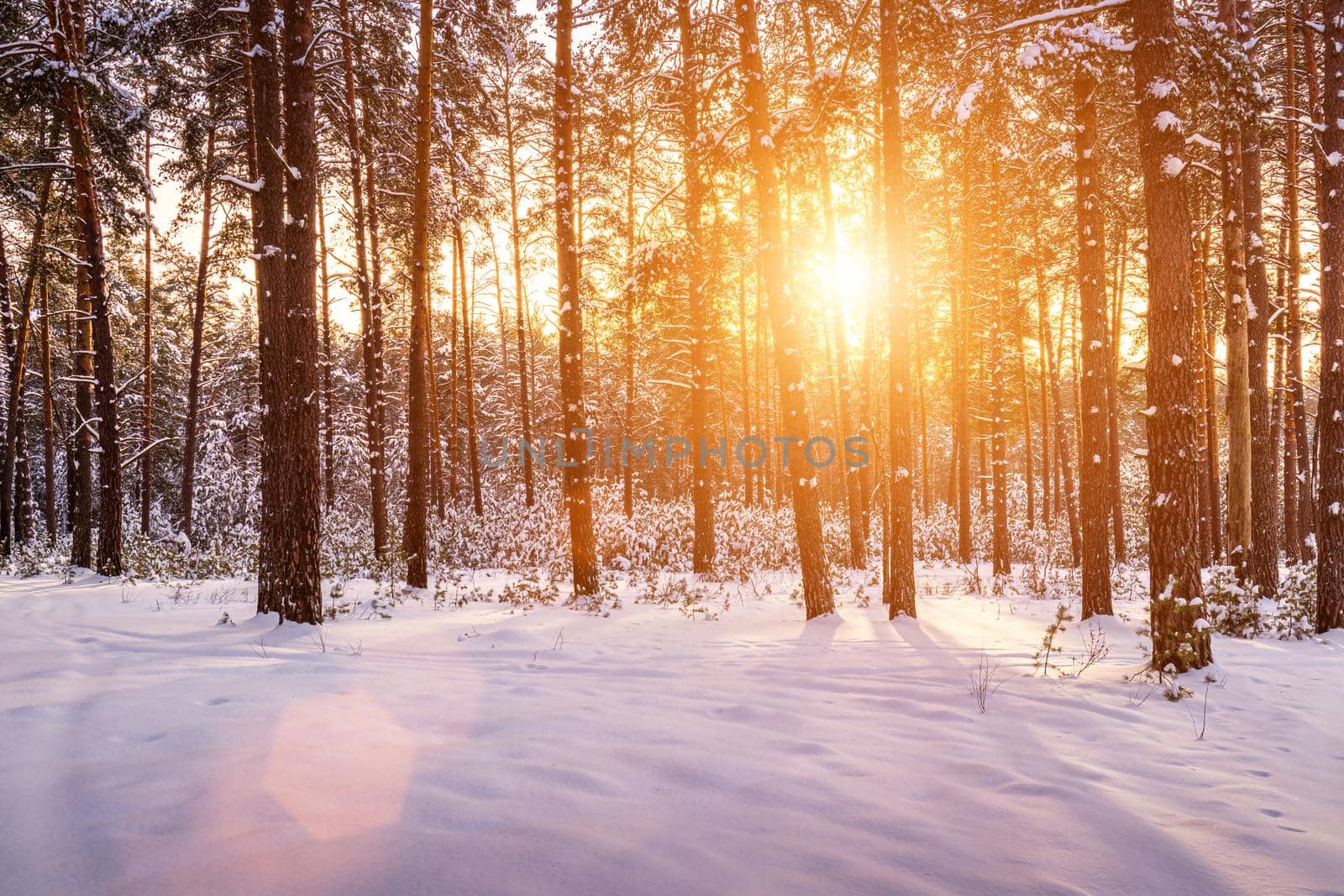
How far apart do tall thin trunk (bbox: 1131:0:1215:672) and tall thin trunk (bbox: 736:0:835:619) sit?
3.50 m

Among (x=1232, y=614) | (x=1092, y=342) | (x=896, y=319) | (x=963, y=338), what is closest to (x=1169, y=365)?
(x=896, y=319)

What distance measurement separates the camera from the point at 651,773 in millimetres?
3250

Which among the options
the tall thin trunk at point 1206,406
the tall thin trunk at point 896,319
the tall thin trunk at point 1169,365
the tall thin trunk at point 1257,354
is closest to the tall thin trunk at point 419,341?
the tall thin trunk at point 896,319

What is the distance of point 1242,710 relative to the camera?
446cm

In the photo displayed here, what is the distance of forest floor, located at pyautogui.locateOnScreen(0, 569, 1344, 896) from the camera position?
244 centimetres

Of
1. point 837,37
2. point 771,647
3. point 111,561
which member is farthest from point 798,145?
point 111,561

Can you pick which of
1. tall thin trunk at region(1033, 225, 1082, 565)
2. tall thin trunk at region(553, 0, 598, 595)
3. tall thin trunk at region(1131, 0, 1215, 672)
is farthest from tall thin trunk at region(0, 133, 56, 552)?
tall thin trunk at region(1033, 225, 1082, 565)

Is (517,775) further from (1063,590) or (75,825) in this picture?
(1063,590)

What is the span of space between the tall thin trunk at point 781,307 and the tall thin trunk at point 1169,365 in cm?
350

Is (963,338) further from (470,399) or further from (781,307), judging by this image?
(470,399)

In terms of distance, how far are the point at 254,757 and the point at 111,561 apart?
11212 mm

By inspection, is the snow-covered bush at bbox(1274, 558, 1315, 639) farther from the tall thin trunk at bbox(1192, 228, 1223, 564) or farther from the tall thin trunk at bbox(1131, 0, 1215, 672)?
the tall thin trunk at bbox(1192, 228, 1223, 564)

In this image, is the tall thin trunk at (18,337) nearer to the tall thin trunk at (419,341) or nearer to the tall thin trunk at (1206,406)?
the tall thin trunk at (419,341)

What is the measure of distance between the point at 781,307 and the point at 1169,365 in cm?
403
